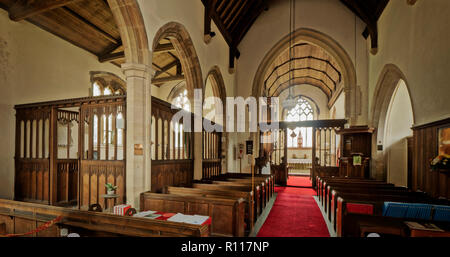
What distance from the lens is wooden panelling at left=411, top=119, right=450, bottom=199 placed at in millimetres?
3830

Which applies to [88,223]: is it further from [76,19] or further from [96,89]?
[96,89]

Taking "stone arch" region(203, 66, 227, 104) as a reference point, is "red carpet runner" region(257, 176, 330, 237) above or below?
below

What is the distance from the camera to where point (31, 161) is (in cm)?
518

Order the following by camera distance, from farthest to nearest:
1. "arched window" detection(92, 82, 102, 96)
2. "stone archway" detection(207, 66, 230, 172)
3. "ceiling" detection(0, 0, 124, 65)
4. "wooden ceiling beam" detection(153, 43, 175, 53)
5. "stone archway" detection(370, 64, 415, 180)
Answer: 1. "arched window" detection(92, 82, 102, 96)
2. "stone archway" detection(207, 66, 230, 172)
3. "wooden ceiling beam" detection(153, 43, 175, 53)
4. "stone archway" detection(370, 64, 415, 180)
5. "ceiling" detection(0, 0, 124, 65)

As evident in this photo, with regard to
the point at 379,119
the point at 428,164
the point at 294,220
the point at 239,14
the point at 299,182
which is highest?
the point at 239,14

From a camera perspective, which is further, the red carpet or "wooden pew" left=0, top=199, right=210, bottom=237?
the red carpet

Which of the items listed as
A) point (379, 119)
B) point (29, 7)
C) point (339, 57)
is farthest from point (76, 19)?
point (379, 119)

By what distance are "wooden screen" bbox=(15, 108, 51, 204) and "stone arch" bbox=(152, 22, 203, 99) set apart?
3210 mm

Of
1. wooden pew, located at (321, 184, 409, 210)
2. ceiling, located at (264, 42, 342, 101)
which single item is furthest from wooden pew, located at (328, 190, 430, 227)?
ceiling, located at (264, 42, 342, 101)

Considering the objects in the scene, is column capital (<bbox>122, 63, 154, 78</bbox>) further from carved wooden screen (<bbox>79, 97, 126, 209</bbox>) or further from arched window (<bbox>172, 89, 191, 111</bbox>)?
arched window (<bbox>172, 89, 191, 111</bbox>)

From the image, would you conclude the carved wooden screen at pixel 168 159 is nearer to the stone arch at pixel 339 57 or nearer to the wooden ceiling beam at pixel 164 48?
the wooden ceiling beam at pixel 164 48

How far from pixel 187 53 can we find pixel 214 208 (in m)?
4.21

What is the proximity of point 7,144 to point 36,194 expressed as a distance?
1330 millimetres

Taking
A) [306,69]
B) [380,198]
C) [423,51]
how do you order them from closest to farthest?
[380,198] < [423,51] < [306,69]
